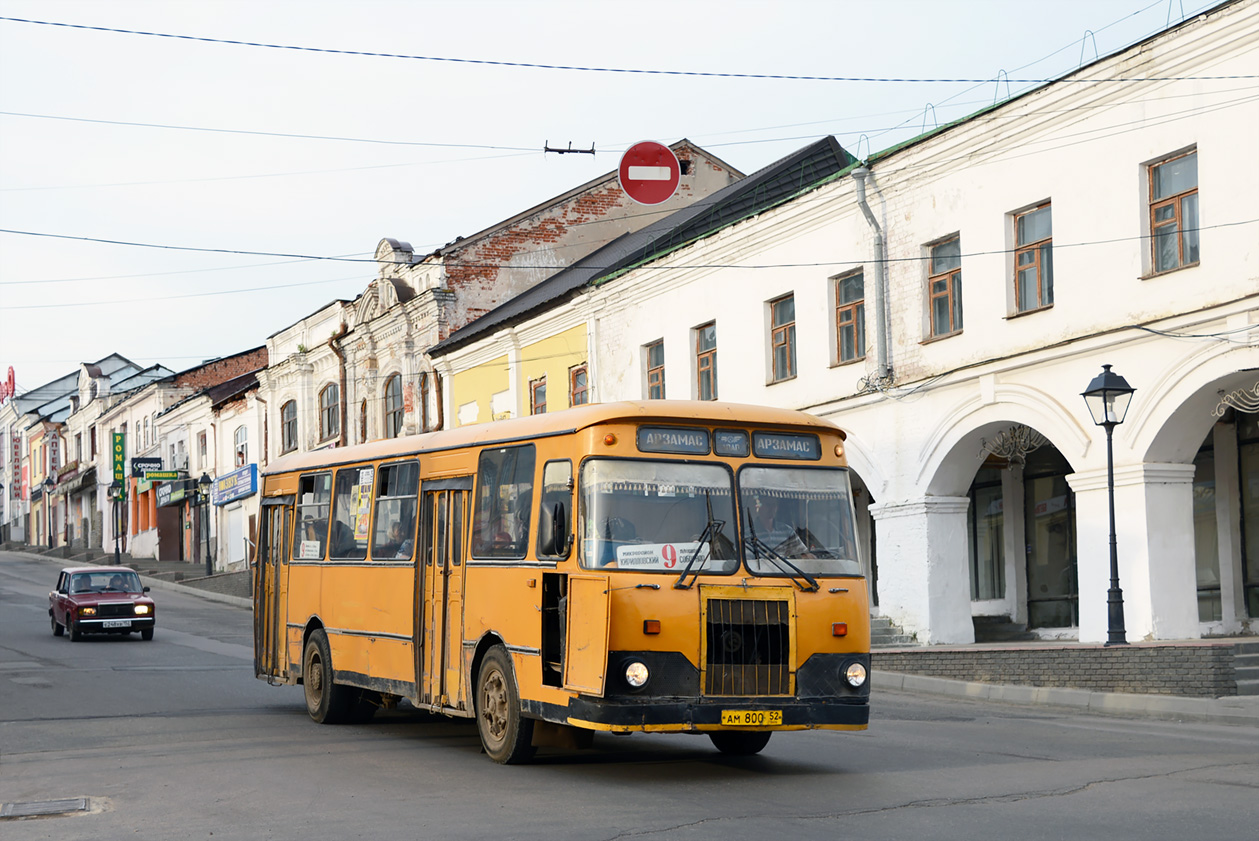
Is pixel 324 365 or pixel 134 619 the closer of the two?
pixel 134 619

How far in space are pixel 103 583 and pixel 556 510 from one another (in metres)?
23.3

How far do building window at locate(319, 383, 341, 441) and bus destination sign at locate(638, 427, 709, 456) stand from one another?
39522 millimetres

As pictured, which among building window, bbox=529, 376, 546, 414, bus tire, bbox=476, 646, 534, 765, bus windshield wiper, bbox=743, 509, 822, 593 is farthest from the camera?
building window, bbox=529, 376, 546, 414

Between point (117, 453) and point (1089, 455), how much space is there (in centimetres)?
6258

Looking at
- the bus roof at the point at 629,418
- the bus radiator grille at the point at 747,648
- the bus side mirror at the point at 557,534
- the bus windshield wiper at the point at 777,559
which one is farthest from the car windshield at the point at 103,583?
the bus radiator grille at the point at 747,648

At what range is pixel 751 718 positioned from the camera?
10641 millimetres

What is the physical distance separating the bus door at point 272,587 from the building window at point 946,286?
11.1 m

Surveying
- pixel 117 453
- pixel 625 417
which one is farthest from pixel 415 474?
pixel 117 453

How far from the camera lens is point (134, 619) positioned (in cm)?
3084

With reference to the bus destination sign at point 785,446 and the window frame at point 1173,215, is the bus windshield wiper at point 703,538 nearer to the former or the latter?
the bus destination sign at point 785,446

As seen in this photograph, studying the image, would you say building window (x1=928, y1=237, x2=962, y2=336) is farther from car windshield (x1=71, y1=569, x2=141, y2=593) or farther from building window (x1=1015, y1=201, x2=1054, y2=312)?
car windshield (x1=71, y1=569, x2=141, y2=593)

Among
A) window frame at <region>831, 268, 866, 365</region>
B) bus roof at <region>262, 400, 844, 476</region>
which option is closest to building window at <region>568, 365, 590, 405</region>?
window frame at <region>831, 268, 866, 365</region>

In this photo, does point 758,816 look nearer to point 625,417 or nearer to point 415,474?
point 625,417

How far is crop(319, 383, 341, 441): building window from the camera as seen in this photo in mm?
50000
